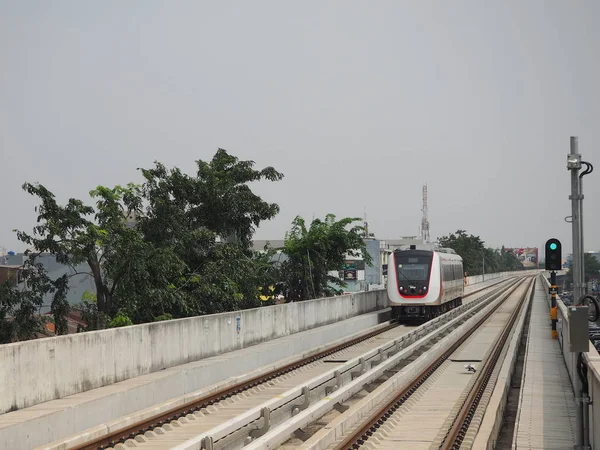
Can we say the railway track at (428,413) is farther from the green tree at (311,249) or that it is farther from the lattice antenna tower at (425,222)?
the lattice antenna tower at (425,222)

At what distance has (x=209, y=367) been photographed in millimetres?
17172

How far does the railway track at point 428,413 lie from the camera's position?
11.5 metres

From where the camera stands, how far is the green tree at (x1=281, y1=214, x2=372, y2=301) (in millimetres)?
36969

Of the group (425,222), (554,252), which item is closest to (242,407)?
(554,252)

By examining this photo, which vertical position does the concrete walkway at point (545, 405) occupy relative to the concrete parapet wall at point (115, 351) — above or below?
below

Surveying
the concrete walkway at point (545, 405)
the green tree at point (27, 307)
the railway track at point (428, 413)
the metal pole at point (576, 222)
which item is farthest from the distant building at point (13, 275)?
the metal pole at point (576, 222)

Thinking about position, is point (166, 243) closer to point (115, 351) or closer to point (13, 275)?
point (13, 275)

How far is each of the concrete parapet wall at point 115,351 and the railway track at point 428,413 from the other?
456cm

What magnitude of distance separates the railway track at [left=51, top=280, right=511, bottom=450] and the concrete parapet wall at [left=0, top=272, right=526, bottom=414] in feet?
5.15

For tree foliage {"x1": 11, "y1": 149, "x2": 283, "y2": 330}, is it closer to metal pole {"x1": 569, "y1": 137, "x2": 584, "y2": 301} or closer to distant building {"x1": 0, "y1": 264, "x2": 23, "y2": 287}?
distant building {"x1": 0, "y1": 264, "x2": 23, "y2": 287}

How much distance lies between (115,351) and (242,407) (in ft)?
8.44

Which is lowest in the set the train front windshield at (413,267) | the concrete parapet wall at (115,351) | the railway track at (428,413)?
the railway track at (428,413)

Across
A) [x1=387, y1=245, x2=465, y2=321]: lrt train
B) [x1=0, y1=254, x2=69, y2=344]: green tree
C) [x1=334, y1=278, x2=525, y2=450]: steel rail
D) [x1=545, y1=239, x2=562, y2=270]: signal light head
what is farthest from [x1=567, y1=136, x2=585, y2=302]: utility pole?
[x1=0, y1=254, x2=69, y2=344]: green tree

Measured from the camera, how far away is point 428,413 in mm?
14219
